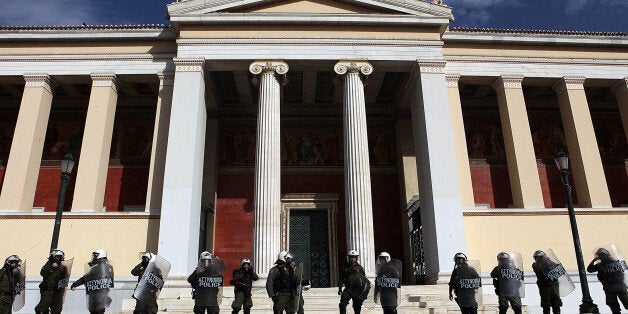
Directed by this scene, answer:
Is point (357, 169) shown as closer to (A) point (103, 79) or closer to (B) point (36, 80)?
(A) point (103, 79)

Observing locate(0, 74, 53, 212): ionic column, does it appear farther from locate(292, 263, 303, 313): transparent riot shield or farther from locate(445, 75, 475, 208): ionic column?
locate(445, 75, 475, 208): ionic column

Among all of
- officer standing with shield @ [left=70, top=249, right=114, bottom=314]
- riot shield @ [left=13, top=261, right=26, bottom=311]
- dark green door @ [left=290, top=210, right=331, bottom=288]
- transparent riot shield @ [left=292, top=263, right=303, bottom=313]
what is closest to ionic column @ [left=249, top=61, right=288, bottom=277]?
transparent riot shield @ [left=292, top=263, right=303, bottom=313]

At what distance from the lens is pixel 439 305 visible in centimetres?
1144

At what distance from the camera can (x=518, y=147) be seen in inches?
613

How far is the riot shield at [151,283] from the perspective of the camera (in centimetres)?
720

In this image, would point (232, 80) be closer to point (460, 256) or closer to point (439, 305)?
point (439, 305)

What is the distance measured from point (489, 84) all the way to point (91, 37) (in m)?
13.3

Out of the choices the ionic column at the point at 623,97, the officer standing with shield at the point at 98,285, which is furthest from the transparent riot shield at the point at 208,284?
the ionic column at the point at 623,97

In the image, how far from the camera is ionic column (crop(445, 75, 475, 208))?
1502 centimetres

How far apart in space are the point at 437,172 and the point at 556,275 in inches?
240

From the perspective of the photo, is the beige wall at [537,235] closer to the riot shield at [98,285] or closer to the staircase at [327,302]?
the staircase at [327,302]

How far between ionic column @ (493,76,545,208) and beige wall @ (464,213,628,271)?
674 mm

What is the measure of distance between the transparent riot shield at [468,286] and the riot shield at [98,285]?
540cm

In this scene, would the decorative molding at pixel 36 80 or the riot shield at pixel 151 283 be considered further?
the decorative molding at pixel 36 80
